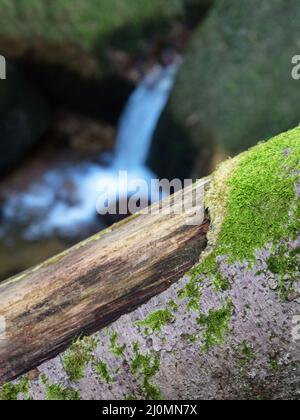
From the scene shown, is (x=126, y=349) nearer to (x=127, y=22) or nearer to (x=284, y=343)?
(x=284, y=343)

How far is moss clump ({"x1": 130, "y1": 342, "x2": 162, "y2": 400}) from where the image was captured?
5.95ft

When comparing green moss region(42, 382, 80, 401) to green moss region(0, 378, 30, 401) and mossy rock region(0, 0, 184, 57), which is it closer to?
green moss region(0, 378, 30, 401)

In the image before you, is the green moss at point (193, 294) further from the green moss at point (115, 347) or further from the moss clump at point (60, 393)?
the moss clump at point (60, 393)

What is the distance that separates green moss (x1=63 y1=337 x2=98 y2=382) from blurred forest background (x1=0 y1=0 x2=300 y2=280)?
11.1 feet

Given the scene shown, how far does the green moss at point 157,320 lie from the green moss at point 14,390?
0.46m

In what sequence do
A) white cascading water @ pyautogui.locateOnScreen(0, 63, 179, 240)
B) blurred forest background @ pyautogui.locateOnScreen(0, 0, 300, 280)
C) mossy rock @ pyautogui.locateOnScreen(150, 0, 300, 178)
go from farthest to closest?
1. white cascading water @ pyautogui.locateOnScreen(0, 63, 179, 240)
2. blurred forest background @ pyautogui.locateOnScreen(0, 0, 300, 280)
3. mossy rock @ pyautogui.locateOnScreen(150, 0, 300, 178)

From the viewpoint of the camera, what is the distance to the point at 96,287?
1.91 metres

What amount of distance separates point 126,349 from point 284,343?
0.51 metres

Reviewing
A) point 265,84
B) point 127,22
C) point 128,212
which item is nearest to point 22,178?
point 128,212

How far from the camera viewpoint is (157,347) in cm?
181

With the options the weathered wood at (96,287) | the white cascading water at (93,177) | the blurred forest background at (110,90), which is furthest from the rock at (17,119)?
the weathered wood at (96,287)

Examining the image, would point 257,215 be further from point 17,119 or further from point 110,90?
point 17,119

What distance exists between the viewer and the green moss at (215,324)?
1760 mm

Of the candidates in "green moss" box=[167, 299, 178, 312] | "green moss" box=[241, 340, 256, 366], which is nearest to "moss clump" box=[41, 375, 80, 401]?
"green moss" box=[167, 299, 178, 312]
